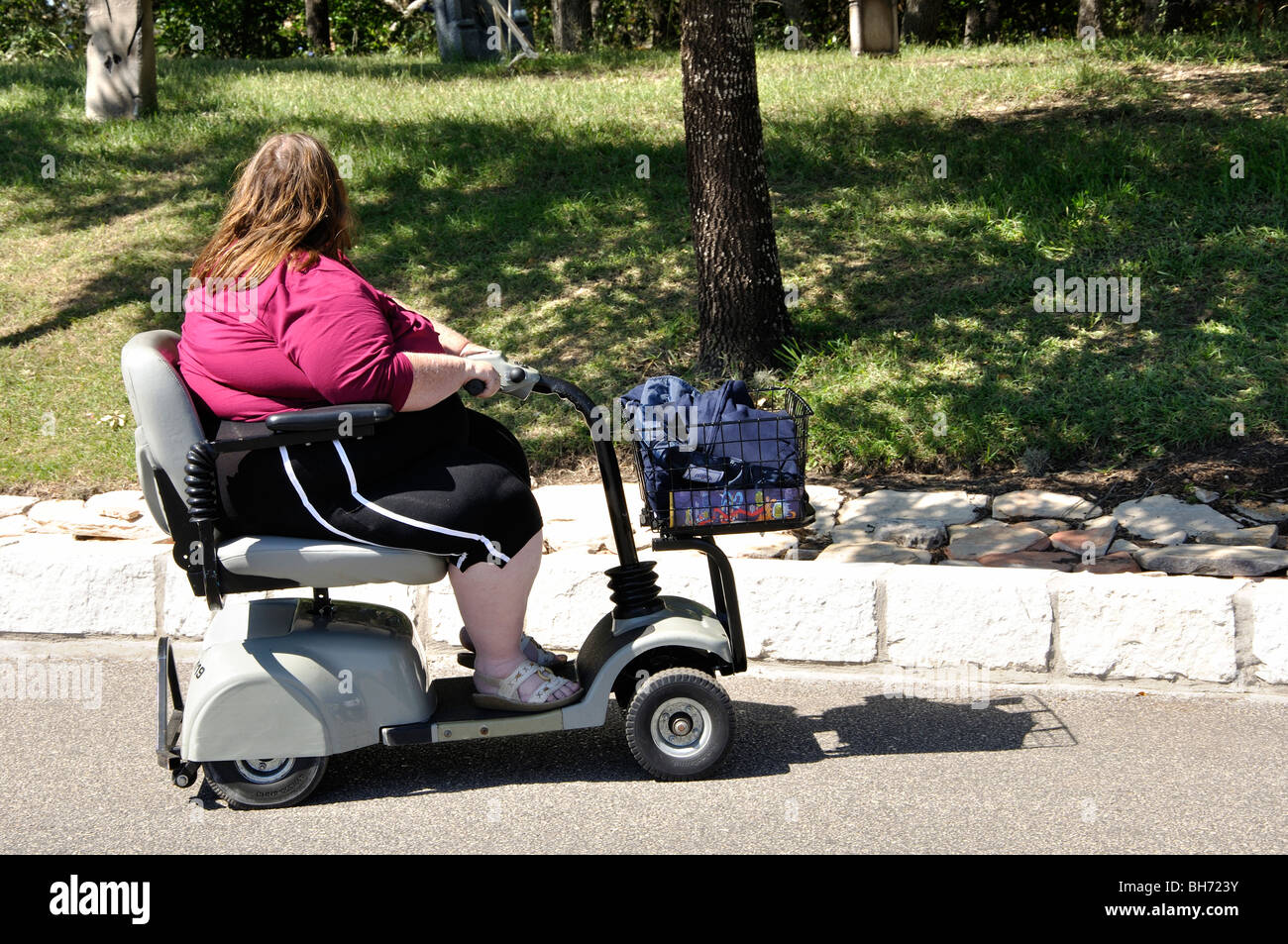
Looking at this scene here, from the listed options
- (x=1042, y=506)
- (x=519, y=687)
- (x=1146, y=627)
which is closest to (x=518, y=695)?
(x=519, y=687)

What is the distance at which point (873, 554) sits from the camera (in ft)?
16.6

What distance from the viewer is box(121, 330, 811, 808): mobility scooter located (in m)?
3.29

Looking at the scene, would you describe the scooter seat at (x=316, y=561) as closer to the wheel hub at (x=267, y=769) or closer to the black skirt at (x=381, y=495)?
the black skirt at (x=381, y=495)

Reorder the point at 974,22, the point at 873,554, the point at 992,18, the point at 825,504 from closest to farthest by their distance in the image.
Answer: the point at 873,554 < the point at 825,504 < the point at 992,18 < the point at 974,22

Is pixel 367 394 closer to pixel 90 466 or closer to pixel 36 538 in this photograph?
pixel 36 538

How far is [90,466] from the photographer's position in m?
6.50

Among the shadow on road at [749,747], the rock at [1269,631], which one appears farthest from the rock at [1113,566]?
the shadow on road at [749,747]

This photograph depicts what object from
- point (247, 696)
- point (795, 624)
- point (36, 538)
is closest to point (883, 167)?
point (795, 624)

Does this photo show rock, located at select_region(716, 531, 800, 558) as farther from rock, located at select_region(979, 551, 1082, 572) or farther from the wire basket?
the wire basket

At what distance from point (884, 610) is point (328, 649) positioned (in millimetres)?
1960

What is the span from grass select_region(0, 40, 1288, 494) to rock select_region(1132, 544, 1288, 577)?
1.07 metres

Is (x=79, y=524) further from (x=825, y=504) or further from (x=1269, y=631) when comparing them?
(x=1269, y=631)

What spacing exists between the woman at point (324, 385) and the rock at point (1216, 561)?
8.77 feet

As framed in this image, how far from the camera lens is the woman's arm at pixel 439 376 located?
331 cm
